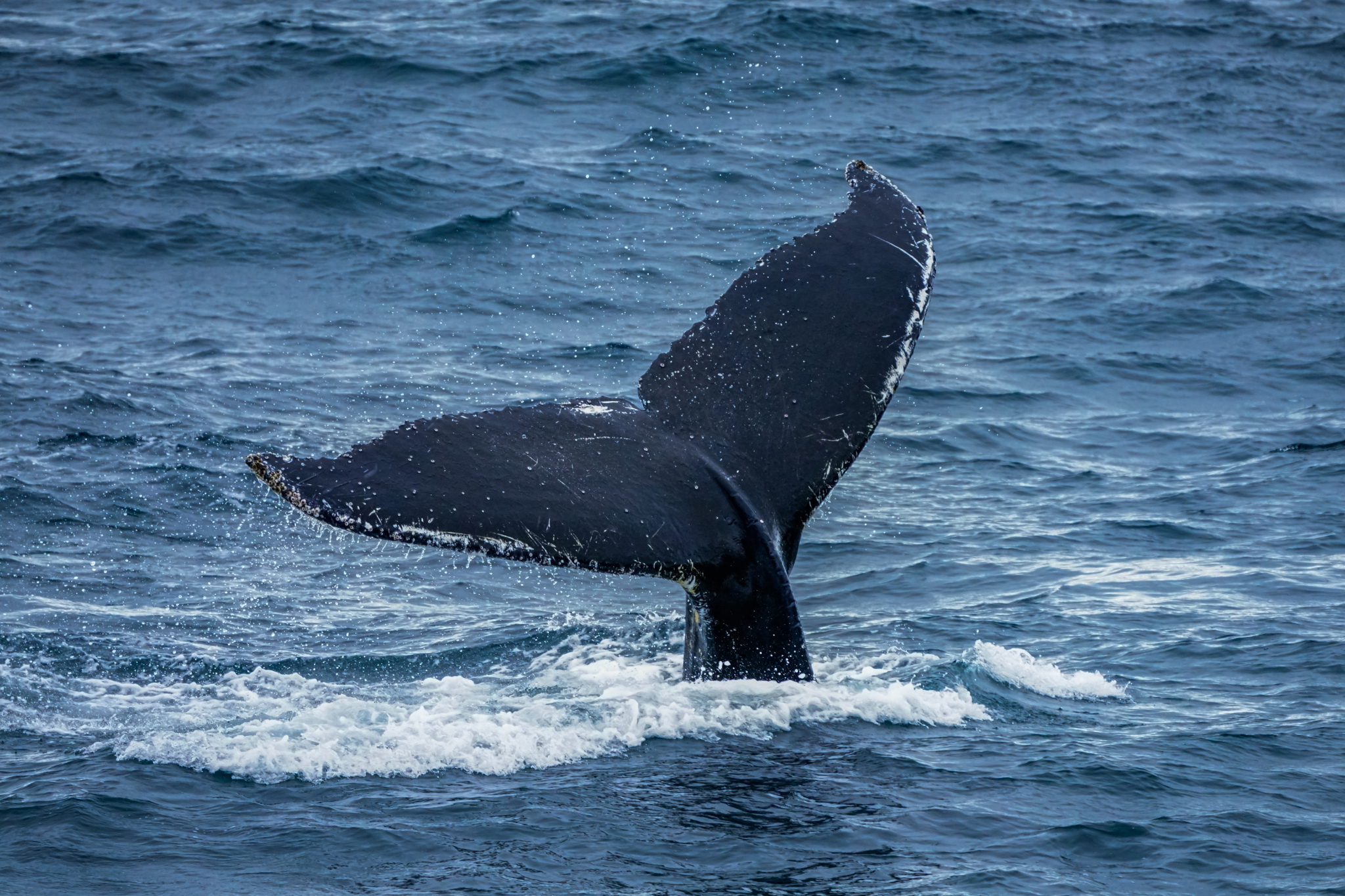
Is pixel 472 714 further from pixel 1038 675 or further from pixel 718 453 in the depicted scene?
pixel 1038 675

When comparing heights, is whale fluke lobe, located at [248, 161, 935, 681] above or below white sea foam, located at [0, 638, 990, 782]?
above

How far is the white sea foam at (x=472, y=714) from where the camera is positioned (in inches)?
257

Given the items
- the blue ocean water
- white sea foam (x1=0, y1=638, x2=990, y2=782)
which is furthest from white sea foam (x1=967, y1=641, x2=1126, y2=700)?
white sea foam (x1=0, y1=638, x2=990, y2=782)

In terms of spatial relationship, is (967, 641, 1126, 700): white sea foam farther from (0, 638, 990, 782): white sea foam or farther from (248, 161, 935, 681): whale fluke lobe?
(248, 161, 935, 681): whale fluke lobe

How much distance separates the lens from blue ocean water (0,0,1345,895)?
6.05 meters

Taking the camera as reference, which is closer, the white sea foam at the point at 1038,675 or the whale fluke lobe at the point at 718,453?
the whale fluke lobe at the point at 718,453

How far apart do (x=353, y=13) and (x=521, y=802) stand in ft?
75.1

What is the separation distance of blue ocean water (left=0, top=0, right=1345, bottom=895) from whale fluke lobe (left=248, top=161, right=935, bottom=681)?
855 mm

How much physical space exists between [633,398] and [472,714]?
18.1 ft

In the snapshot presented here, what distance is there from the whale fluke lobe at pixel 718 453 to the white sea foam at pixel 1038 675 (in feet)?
5.75

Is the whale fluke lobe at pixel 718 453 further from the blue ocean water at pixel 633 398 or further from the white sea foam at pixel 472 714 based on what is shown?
the blue ocean water at pixel 633 398

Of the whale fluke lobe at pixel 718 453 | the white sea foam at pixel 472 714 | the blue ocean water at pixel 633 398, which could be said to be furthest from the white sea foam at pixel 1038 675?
the whale fluke lobe at pixel 718 453

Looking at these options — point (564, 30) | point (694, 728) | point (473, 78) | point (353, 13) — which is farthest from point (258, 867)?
point (353, 13)

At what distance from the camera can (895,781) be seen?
632cm
